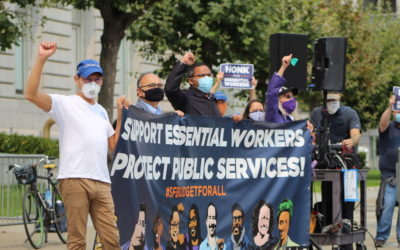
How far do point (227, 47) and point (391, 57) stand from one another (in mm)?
20368

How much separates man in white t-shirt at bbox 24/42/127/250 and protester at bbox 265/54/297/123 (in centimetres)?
245

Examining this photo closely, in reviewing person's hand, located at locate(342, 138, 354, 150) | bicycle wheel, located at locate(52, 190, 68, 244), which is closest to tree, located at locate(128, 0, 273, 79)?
bicycle wheel, located at locate(52, 190, 68, 244)

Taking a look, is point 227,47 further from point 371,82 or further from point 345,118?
point 371,82

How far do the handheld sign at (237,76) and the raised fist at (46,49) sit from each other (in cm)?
700

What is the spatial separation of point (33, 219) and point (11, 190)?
1.34 metres

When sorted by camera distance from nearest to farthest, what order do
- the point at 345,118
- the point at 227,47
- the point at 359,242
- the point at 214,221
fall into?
the point at 214,221
the point at 359,242
the point at 345,118
the point at 227,47

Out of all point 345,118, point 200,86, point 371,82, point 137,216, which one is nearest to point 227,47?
point 345,118

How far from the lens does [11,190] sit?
50.6 ft

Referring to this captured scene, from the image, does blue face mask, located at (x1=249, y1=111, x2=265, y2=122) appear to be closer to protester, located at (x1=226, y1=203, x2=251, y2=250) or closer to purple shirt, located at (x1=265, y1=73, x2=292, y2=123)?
purple shirt, located at (x1=265, y1=73, x2=292, y2=123)

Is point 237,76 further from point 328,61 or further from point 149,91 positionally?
point 149,91

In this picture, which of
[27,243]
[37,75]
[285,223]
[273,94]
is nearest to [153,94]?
[37,75]

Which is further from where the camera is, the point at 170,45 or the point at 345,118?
the point at 170,45

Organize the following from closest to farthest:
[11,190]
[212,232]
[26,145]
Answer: [212,232] < [11,190] < [26,145]

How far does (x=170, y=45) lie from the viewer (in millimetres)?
24344
